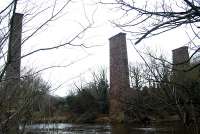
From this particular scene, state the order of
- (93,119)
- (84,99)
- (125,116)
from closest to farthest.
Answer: (125,116)
(93,119)
(84,99)

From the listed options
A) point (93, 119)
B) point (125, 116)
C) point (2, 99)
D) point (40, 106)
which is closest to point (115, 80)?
point (125, 116)

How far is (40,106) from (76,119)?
148ft

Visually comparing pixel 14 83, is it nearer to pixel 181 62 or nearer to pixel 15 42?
pixel 15 42

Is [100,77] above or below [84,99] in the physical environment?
above

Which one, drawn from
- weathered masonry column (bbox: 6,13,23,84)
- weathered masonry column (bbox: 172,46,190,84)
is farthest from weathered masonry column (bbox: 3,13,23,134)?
weathered masonry column (bbox: 172,46,190,84)

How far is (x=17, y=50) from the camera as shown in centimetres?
299

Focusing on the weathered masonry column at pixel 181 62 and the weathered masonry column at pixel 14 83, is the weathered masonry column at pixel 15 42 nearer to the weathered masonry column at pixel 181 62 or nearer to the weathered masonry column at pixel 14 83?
the weathered masonry column at pixel 14 83

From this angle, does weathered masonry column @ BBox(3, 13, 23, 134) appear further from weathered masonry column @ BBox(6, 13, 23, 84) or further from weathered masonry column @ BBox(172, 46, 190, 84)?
weathered masonry column @ BBox(172, 46, 190, 84)

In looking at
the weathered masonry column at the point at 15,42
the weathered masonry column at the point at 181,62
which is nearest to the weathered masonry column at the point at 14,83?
the weathered masonry column at the point at 15,42

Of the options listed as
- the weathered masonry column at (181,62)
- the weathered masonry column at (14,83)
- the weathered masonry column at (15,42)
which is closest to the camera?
the weathered masonry column at (15,42)

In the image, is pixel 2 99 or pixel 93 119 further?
pixel 93 119

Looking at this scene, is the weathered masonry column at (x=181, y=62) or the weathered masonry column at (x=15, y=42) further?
the weathered masonry column at (x=181, y=62)

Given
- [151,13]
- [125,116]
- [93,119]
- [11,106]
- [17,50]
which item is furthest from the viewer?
[93,119]

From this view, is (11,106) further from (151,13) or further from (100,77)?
(100,77)
